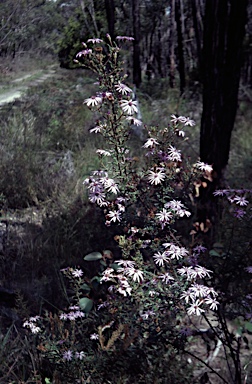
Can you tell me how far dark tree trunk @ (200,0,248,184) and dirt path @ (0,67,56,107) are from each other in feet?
5.35

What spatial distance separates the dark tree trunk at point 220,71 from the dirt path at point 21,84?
1.63 metres

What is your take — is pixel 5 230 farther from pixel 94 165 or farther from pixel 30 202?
pixel 94 165

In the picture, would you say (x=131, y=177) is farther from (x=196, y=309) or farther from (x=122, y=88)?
(x=196, y=309)

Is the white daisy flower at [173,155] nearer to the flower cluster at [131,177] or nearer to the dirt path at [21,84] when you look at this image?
the flower cluster at [131,177]

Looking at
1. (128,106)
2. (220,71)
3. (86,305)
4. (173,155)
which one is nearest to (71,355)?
(86,305)

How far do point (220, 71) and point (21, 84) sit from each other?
1916 mm

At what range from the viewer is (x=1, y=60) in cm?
362

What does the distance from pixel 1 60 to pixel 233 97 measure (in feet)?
5.78

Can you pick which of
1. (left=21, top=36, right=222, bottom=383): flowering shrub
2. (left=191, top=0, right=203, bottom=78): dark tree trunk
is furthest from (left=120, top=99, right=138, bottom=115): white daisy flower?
(left=191, top=0, right=203, bottom=78): dark tree trunk

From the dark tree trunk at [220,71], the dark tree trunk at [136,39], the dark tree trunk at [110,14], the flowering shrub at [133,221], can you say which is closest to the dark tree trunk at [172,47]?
the dark tree trunk at [136,39]

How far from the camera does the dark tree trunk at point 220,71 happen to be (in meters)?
2.84

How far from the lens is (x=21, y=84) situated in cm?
416

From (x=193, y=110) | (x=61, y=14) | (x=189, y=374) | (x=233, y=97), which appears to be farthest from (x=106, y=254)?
(x=193, y=110)

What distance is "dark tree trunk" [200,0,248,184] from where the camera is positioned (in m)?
2.84
